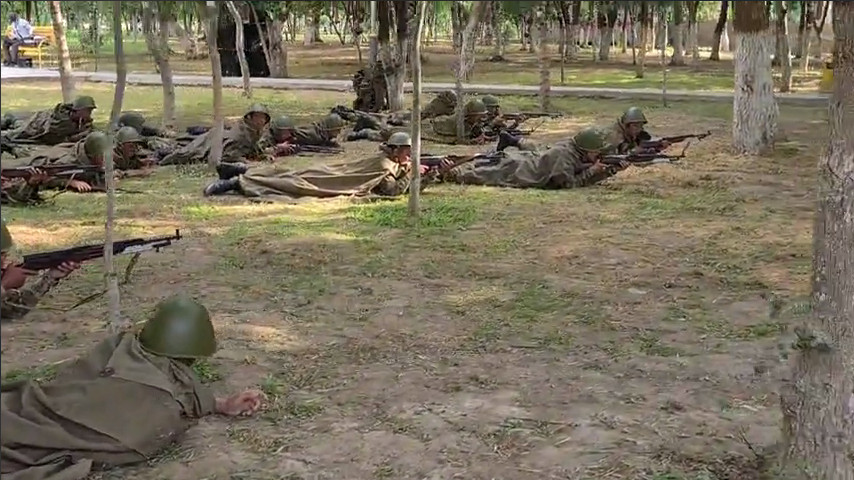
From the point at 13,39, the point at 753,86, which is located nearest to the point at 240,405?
the point at 13,39

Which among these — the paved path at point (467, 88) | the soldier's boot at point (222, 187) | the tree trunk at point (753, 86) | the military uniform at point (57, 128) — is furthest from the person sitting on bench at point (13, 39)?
the tree trunk at point (753, 86)

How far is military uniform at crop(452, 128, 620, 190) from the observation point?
9.00 metres

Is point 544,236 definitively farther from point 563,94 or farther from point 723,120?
point 563,94

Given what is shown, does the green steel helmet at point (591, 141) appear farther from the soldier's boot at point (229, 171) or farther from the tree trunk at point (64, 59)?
the tree trunk at point (64, 59)

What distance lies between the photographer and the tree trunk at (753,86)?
1059cm

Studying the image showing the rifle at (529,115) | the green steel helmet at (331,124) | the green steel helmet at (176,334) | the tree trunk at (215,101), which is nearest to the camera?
the green steel helmet at (176,334)

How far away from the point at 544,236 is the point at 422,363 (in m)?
2.91

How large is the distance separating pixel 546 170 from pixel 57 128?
6274 millimetres

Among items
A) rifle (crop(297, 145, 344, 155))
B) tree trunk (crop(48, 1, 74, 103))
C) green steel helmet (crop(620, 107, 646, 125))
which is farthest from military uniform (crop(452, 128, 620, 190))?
tree trunk (crop(48, 1, 74, 103))

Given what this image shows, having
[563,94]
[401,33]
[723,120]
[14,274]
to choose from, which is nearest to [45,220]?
[14,274]

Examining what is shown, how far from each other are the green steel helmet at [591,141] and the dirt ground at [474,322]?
418mm

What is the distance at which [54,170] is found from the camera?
8.91m

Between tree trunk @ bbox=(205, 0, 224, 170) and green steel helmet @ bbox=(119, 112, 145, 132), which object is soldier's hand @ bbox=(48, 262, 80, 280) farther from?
green steel helmet @ bbox=(119, 112, 145, 132)

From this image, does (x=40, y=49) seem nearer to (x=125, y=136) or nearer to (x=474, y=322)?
(x=125, y=136)
